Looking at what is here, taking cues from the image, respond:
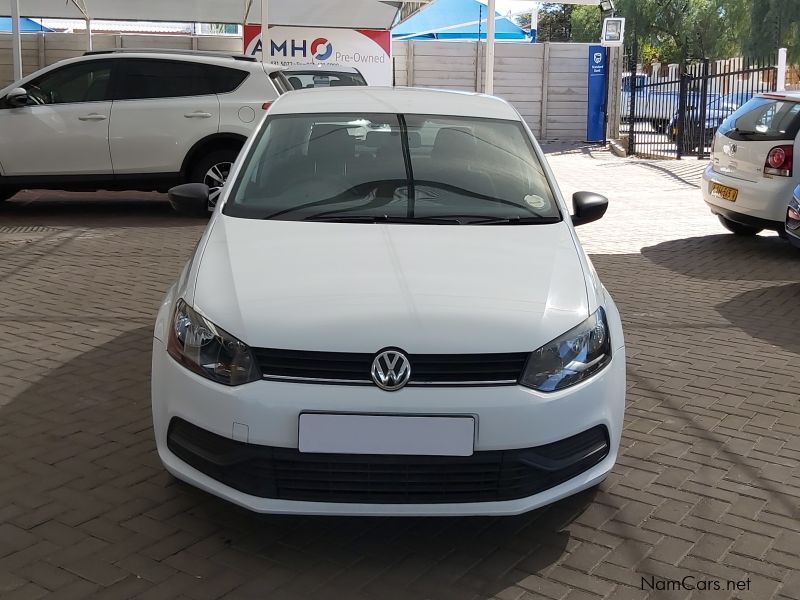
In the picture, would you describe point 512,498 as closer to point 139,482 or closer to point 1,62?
point 139,482

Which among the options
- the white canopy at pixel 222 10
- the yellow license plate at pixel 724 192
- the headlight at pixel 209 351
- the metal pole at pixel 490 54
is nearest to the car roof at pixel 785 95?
the yellow license plate at pixel 724 192

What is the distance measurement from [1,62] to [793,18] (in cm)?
2720

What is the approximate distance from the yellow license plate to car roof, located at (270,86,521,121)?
5.26 meters

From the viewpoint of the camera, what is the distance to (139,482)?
4.21 metres

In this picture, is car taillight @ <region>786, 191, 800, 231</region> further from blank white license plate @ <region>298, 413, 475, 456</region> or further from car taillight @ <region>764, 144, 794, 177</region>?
blank white license plate @ <region>298, 413, 475, 456</region>

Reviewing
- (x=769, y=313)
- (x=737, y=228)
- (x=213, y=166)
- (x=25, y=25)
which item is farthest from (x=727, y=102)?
(x=25, y=25)

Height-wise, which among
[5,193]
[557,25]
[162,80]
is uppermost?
[557,25]

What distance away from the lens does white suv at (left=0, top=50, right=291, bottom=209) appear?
11664 mm

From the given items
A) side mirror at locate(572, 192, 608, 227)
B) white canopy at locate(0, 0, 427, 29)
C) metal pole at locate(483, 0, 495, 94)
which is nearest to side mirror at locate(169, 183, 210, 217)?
side mirror at locate(572, 192, 608, 227)

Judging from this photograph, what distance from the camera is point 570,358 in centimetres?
355

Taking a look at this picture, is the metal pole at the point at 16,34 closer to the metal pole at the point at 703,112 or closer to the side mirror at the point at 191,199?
the side mirror at the point at 191,199

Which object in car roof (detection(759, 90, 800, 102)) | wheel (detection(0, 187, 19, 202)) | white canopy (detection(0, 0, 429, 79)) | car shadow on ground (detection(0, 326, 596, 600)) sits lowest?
car shadow on ground (detection(0, 326, 596, 600))

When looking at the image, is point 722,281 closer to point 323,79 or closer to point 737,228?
point 737,228

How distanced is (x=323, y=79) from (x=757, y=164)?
6.48 meters
